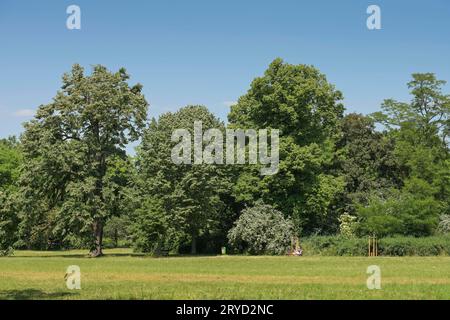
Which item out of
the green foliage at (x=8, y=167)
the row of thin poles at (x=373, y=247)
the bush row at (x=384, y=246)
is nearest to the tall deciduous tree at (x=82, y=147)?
the bush row at (x=384, y=246)

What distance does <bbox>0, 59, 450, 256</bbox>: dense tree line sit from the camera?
1825 inches

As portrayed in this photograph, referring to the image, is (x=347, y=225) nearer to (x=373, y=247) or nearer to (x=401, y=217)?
(x=401, y=217)

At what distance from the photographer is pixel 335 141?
6122 centimetres

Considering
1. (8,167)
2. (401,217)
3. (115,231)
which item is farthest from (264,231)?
(8,167)

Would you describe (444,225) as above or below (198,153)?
below

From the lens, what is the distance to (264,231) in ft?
162

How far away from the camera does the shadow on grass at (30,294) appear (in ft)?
53.0

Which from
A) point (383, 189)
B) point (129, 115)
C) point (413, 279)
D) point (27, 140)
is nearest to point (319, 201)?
point (383, 189)

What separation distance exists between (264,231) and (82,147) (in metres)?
15.8

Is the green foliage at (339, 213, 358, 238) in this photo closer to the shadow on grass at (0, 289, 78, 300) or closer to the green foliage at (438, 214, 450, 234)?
the green foliage at (438, 214, 450, 234)
